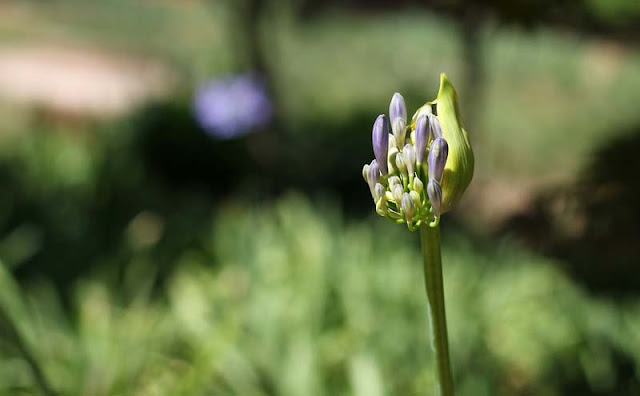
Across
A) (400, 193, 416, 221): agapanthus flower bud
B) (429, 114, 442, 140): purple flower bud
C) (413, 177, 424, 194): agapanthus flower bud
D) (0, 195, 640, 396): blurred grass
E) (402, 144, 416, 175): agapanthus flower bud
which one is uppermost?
(429, 114, 442, 140): purple flower bud

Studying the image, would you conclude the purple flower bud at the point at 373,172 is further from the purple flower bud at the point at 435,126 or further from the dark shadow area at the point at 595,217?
the dark shadow area at the point at 595,217

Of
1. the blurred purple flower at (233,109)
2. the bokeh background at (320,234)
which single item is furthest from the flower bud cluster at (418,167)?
the blurred purple flower at (233,109)

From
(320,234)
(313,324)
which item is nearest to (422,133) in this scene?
(313,324)

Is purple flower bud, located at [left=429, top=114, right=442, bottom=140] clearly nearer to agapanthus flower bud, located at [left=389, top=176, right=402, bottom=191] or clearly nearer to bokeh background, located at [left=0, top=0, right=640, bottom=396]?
agapanthus flower bud, located at [left=389, top=176, right=402, bottom=191]

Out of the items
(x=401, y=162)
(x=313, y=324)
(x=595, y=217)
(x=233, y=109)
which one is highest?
(x=401, y=162)

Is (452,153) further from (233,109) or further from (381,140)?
(233,109)

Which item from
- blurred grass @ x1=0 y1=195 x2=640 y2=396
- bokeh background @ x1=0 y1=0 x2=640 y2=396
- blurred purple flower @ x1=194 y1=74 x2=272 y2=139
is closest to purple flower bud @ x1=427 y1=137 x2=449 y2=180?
bokeh background @ x1=0 y1=0 x2=640 y2=396

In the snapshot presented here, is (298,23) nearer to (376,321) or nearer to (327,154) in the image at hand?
(327,154)
